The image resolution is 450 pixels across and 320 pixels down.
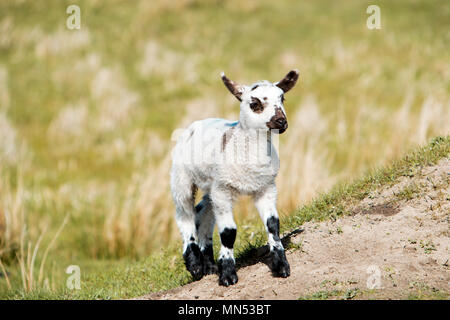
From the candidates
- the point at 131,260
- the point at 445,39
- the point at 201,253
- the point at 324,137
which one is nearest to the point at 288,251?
the point at 201,253

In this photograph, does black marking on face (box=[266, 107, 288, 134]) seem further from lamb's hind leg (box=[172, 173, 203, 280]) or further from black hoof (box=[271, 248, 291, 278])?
lamb's hind leg (box=[172, 173, 203, 280])

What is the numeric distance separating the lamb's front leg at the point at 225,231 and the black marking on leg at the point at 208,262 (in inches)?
26.9

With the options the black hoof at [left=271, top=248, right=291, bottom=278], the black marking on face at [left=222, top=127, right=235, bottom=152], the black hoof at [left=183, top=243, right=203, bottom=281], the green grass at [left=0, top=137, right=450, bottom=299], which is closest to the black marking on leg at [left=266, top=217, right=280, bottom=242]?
the black hoof at [left=271, top=248, right=291, bottom=278]

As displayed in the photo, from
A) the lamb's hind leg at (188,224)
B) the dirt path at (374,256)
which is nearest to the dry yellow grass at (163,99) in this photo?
the dirt path at (374,256)

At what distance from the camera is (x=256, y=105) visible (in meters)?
5.52

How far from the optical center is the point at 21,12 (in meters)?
24.3

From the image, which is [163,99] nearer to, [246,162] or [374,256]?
[246,162]

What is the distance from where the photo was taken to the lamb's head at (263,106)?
537cm

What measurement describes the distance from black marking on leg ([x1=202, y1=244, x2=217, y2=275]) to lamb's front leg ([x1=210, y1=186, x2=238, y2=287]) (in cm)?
68

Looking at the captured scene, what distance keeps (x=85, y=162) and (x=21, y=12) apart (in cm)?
1115
